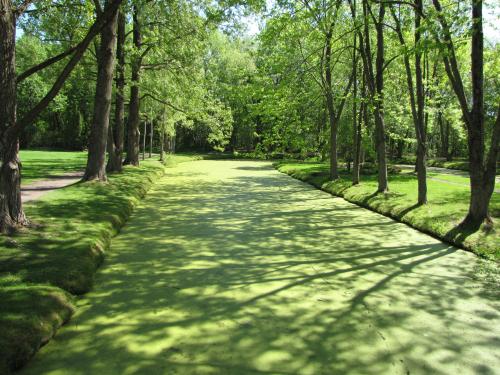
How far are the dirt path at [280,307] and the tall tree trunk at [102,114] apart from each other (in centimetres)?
482

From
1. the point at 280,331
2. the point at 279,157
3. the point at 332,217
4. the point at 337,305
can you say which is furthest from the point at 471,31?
the point at 279,157

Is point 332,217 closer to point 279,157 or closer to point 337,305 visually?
point 337,305

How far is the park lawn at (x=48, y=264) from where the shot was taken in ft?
12.8

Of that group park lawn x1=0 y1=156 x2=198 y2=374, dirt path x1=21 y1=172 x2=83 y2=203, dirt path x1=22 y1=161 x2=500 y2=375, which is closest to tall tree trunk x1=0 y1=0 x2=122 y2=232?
park lawn x1=0 y1=156 x2=198 y2=374

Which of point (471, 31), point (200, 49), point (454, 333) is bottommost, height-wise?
point (454, 333)

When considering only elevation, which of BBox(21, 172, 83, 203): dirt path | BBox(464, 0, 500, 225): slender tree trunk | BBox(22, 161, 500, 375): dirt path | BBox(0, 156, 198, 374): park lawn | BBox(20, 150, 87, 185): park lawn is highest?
BBox(464, 0, 500, 225): slender tree trunk

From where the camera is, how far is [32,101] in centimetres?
4625

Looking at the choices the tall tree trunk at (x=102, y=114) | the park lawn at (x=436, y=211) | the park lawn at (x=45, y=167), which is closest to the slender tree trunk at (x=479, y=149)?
the park lawn at (x=436, y=211)

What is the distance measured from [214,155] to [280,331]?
1831 inches

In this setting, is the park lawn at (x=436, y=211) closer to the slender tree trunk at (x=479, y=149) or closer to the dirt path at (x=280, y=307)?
the dirt path at (x=280, y=307)

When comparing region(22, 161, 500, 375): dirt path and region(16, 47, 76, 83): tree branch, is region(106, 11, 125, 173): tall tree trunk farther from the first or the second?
region(16, 47, 76, 83): tree branch

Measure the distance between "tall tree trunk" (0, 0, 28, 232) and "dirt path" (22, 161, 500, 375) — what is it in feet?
6.26

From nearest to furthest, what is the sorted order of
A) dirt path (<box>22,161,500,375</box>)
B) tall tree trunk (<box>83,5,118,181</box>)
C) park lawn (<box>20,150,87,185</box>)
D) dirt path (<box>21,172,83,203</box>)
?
1. dirt path (<box>22,161,500,375</box>)
2. dirt path (<box>21,172,83,203</box>)
3. tall tree trunk (<box>83,5,118,181</box>)
4. park lawn (<box>20,150,87,185</box>)

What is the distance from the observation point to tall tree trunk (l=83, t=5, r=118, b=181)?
1365 cm
